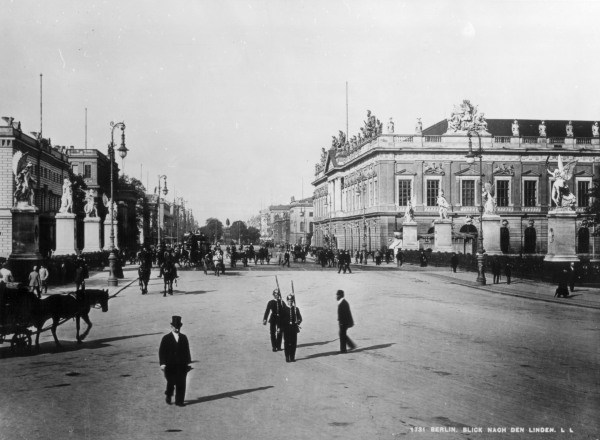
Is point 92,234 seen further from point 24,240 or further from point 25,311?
point 25,311

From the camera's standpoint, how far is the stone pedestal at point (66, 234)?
122ft

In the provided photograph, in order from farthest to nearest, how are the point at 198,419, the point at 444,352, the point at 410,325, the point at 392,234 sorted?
the point at 392,234
the point at 410,325
the point at 444,352
the point at 198,419

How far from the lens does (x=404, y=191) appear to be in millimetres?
68875

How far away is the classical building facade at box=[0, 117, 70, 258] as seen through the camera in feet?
139

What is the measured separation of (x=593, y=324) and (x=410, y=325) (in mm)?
5058

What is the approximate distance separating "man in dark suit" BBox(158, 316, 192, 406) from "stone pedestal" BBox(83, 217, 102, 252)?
126 ft

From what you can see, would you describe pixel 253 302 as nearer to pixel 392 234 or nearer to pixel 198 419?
pixel 198 419

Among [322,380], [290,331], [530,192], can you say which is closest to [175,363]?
[322,380]

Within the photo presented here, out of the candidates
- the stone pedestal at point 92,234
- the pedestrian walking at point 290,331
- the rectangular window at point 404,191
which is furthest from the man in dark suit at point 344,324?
the rectangular window at point 404,191

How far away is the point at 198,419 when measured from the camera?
769 cm

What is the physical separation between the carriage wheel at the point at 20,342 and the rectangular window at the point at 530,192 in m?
66.2

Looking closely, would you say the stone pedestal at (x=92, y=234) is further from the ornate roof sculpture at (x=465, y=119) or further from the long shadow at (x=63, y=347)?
the ornate roof sculpture at (x=465, y=119)

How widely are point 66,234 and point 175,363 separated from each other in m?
31.9

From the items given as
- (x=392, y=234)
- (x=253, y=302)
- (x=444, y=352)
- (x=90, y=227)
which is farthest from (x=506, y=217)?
(x=444, y=352)
